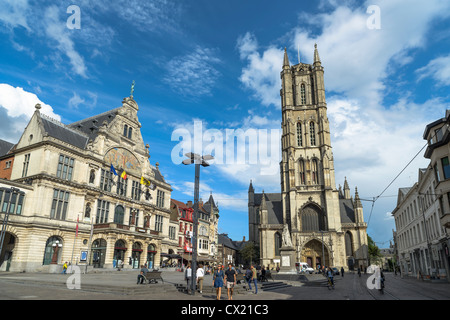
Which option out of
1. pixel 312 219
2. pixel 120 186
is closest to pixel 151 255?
pixel 120 186

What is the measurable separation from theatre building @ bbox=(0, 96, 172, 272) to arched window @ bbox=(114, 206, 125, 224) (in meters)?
0.12

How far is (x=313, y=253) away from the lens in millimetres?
62062

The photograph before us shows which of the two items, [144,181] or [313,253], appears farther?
[313,253]

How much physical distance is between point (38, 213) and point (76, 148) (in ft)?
27.6

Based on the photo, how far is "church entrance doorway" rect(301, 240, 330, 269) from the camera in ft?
201

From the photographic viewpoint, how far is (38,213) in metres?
31.3

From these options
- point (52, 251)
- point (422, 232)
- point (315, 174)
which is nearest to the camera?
point (52, 251)

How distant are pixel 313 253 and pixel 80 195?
46.2m

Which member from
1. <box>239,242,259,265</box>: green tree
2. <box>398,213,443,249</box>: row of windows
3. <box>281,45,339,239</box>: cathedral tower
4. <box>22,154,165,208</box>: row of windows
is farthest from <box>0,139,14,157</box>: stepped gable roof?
<box>239,242,259,265</box>: green tree

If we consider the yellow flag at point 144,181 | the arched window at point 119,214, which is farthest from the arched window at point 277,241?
the arched window at point 119,214

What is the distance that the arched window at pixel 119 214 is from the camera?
40216 millimetres

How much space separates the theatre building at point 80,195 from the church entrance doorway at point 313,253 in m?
32.0

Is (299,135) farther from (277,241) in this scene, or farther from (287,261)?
(287,261)
